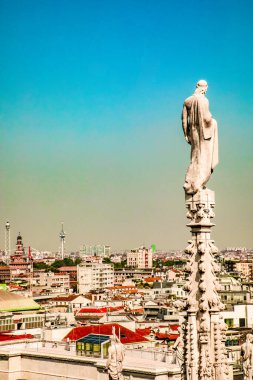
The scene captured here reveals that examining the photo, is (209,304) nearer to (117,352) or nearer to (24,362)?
(117,352)

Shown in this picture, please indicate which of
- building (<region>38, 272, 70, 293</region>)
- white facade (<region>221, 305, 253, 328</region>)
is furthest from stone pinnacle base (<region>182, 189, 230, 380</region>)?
building (<region>38, 272, 70, 293</region>)

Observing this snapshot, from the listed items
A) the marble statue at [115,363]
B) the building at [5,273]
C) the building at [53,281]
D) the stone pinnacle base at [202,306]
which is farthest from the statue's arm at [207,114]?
the building at [5,273]

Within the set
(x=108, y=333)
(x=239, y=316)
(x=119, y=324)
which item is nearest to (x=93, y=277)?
(x=239, y=316)

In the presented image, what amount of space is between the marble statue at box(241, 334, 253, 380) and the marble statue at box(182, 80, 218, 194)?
73.1 inches

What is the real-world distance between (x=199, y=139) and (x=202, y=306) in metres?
1.61

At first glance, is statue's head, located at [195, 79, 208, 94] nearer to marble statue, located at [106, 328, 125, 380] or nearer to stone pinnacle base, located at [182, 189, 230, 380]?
stone pinnacle base, located at [182, 189, 230, 380]

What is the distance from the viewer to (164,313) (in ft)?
242

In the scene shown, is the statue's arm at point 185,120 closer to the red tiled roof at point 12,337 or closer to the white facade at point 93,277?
the red tiled roof at point 12,337

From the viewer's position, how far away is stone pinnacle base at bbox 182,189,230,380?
707cm

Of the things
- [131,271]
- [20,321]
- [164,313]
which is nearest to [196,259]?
[20,321]

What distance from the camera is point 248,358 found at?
8117 millimetres

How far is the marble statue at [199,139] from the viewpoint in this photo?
751 cm

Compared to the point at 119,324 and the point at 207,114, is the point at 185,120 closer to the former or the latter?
the point at 207,114

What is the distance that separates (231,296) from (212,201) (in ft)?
178
